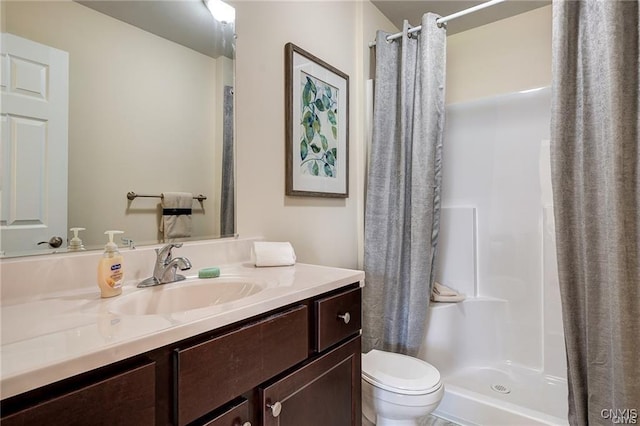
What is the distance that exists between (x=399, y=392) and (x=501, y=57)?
2243mm

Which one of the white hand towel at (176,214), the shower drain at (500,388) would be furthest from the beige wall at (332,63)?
the shower drain at (500,388)

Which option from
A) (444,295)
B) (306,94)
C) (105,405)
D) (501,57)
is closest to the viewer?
(105,405)

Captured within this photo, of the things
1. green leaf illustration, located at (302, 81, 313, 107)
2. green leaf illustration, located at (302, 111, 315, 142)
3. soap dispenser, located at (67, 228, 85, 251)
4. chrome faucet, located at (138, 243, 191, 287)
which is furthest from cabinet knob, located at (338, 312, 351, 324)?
green leaf illustration, located at (302, 81, 313, 107)

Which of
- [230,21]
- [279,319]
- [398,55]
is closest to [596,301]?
[279,319]

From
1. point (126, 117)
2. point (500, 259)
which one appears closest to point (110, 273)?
point (126, 117)

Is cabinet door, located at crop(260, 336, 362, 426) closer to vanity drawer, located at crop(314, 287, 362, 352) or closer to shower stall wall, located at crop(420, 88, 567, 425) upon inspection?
vanity drawer, located at crop(314, 287, 362, 352)

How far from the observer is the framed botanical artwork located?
1.54 metres

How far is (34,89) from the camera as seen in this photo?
84 centimetres

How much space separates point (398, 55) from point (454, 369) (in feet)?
6.53

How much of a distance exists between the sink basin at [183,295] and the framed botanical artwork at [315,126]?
23.8 inches

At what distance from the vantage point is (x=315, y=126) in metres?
1.69

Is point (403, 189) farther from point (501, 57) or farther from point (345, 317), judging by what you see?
point (501, 57)

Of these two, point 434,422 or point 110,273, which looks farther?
point 434,422

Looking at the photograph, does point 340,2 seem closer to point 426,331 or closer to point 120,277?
point 120,277
